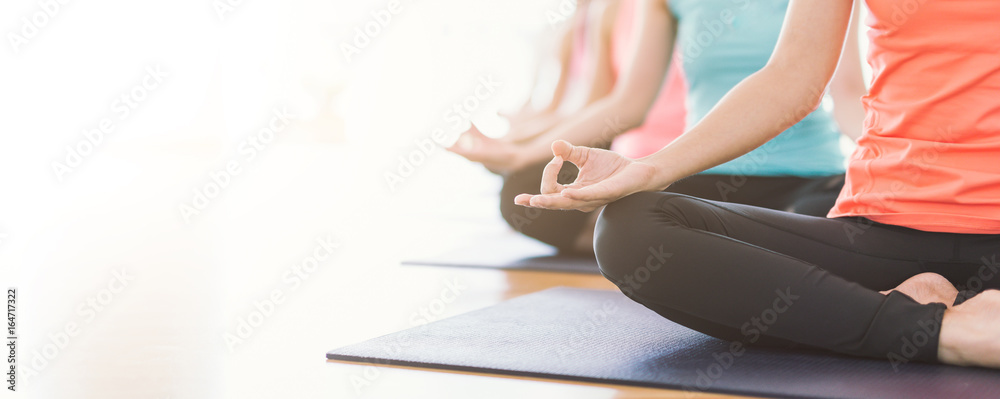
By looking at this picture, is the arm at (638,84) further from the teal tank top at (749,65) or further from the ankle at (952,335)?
the ankle at (952,335)

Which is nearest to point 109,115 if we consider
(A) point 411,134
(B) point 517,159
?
(A) point 411,134

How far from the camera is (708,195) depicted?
188 centimetres

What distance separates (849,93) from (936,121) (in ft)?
2.36

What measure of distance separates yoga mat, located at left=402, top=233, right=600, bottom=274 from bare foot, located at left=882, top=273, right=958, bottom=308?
957 millimetres

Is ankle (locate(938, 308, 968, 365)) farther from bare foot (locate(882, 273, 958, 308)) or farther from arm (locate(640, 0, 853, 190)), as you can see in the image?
arm (locate(640, 0, 853, 190))

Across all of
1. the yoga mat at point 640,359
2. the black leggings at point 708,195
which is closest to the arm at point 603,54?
the black leggings at point 708,195

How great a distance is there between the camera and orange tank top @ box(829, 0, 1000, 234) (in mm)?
972

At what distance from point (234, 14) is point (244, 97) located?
649 mm

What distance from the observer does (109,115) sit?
6.05m

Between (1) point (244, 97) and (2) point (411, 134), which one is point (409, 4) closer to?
(2) point (411, 134)

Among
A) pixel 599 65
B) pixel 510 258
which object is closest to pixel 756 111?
pixel 510 258

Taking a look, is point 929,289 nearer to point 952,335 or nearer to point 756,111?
point 952,335

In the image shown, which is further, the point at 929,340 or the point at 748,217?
the point at 748,217

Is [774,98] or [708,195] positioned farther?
[708,195]
